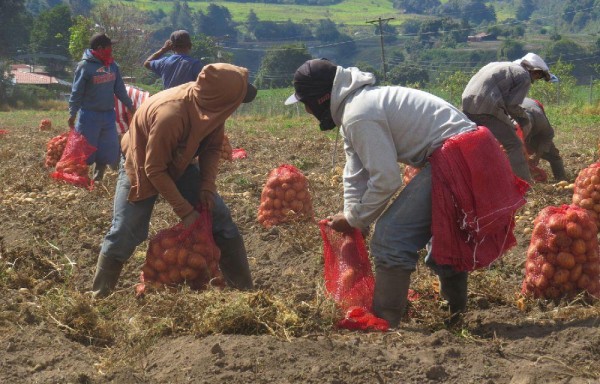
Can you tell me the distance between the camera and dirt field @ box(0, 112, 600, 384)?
3553 millimetres

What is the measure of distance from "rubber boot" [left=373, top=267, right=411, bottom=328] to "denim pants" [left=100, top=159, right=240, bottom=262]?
3.72 ft

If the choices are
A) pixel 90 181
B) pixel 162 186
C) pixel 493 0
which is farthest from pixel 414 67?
pixel 493 0

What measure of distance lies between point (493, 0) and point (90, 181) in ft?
501

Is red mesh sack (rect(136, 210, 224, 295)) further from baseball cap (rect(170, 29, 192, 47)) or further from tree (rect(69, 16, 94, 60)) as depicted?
tree (rect(69, 16, 94, 60))

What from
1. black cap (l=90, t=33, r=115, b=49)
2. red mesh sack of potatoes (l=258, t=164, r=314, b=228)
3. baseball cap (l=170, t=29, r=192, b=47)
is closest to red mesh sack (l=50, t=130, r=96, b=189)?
black cap (l=90, t=33, r=115, b=49)

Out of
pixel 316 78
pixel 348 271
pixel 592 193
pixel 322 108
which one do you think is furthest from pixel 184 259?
pixel 592 193

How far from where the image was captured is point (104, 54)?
28.7 ft

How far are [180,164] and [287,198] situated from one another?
2168 millimetres

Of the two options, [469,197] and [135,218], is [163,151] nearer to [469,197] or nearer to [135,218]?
[135,218]

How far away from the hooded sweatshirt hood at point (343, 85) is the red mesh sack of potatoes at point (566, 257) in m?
1.26

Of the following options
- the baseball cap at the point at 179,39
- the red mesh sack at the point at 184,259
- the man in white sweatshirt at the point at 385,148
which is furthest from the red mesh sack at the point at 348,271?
the baseball cap at the point at 179,39

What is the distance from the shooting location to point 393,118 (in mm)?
4137

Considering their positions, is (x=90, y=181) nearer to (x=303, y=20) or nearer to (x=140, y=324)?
(x=140, y=324)

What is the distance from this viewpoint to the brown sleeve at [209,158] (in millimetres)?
4980
